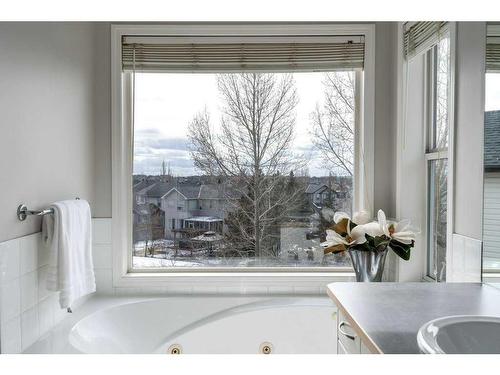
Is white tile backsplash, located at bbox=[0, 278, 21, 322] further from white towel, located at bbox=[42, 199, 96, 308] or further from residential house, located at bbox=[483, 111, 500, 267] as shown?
residential house, located at bbox=[483, 111, 500, 267]

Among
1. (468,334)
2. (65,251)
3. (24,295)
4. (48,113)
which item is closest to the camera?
(468,334)

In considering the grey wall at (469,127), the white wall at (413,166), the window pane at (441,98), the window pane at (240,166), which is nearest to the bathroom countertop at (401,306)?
the grey wall at (469,127)

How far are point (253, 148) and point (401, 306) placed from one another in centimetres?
146

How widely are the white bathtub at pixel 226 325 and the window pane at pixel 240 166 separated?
289 mm

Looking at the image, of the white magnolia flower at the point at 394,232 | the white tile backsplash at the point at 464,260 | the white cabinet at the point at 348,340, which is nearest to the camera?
the white cabinet at the point at 348,340

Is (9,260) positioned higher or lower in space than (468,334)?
higher

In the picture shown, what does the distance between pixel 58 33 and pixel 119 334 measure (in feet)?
5.09

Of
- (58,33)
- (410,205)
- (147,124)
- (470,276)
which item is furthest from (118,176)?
(470,276)

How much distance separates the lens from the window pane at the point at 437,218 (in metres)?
2.17

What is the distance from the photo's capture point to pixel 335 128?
2592 mm

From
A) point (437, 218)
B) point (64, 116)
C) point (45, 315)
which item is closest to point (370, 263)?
point (437, 218)

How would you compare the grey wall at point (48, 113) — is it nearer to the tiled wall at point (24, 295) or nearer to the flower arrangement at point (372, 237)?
the tiled wall at point (24, 295)

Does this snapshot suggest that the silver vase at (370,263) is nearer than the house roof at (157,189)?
Yes

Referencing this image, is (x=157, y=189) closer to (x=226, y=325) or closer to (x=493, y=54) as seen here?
(x=226, y=325)
